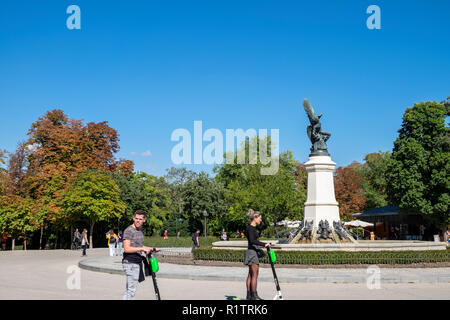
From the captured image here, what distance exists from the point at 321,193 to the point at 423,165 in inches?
739

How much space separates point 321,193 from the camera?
2070 centimetres

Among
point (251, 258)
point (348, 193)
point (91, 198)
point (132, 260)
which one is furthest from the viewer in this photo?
point (348, 193)

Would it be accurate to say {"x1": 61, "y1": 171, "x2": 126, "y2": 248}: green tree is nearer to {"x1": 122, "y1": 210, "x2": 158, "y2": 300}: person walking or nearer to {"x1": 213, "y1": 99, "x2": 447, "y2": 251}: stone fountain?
{"x1": 213, "y1": 99, "x2": 447, "y2": 251}: stone fountain

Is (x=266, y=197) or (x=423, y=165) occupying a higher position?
(x=423, y=165)

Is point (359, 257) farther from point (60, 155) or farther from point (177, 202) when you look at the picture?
point (177, 202)

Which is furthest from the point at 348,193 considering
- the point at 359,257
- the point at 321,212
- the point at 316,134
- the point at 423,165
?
the point at 359,257

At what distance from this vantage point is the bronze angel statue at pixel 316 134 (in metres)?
21.7

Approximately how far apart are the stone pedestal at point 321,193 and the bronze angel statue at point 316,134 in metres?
0.50

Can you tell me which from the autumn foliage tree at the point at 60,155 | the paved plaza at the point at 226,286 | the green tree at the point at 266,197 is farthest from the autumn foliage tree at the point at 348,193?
the paved plaza at the point at 226,286

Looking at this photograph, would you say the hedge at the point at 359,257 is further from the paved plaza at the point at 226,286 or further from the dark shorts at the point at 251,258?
the dark shorts at the point at 251,258

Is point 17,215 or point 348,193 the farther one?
point 348,193

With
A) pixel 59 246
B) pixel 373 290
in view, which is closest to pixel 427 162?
pixel 373 290

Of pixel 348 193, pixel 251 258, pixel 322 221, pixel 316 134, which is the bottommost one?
pixel 251 258
